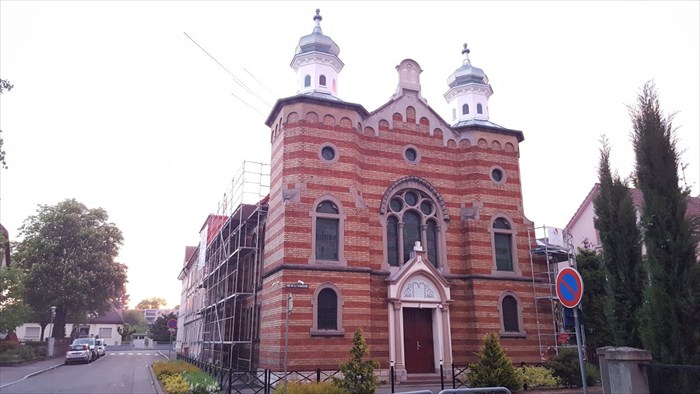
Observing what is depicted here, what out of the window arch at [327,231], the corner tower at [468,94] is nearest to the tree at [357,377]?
the window arch at [327,231]

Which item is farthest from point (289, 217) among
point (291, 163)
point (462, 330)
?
point (462, 330)

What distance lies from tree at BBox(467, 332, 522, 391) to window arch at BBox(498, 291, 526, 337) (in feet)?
18.0

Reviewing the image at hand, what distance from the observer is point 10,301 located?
35.0 metres

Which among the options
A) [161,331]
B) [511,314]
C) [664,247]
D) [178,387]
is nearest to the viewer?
[664,247]

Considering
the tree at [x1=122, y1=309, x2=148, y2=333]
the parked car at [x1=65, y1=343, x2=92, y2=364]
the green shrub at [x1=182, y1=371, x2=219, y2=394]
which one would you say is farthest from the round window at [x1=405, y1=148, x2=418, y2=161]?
the tree at [x1=122, y1=309, x2=148, y2=333]

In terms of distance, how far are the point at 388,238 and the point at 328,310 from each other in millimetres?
4540

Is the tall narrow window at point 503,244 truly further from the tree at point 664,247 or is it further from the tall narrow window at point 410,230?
the tree at point 664,247

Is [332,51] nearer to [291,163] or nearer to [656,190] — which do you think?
[291,163]

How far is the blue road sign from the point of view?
858cm

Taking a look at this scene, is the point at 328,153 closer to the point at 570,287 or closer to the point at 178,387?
the point at 178,387

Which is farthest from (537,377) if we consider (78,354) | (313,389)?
(78,354)

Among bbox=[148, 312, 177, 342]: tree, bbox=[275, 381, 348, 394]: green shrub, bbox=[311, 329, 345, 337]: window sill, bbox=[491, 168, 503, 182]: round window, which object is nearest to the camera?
bbox=[275, 381, 348, 394]: green shrub

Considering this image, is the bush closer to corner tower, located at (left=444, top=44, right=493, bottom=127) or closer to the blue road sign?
the blue road sign

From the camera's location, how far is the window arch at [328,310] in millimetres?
18672
